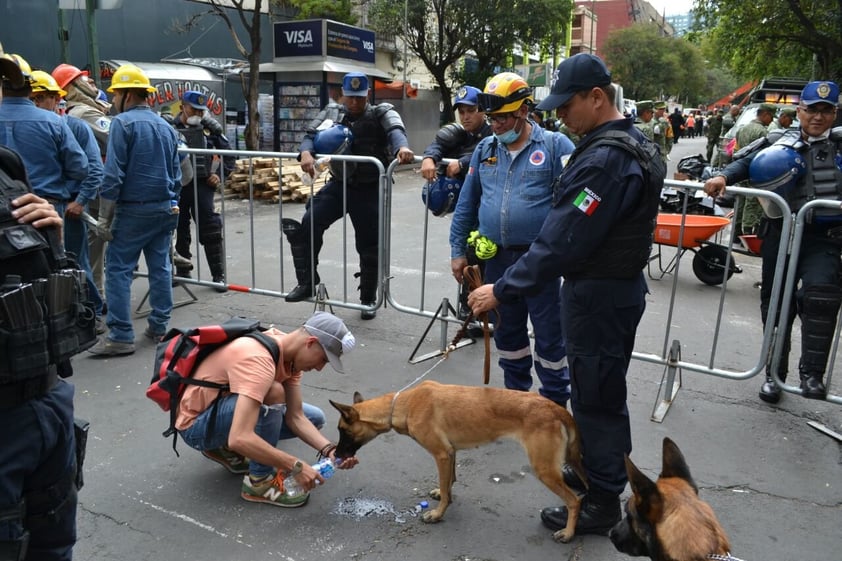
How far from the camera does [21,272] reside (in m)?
2.00

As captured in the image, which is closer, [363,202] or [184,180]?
[363,202]

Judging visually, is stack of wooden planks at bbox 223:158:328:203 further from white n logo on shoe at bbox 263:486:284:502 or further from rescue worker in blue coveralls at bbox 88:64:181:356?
Answer: white n logo on shoe at bbox 263:486:284:502

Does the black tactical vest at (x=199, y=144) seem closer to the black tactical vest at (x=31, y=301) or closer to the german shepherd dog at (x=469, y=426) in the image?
the german shepherd dog at (x=469, y=426)

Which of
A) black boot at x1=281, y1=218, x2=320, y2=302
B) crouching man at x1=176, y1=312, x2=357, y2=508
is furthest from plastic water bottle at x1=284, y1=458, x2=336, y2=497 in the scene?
black boot at x1=281, y1=218, x2=320, y2=302

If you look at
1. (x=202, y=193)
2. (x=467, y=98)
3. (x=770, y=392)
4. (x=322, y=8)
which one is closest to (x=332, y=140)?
(x=467, y=98)

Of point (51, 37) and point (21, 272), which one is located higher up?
point (51, 37)

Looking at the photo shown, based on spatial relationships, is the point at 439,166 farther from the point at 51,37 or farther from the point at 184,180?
the point at 51,37

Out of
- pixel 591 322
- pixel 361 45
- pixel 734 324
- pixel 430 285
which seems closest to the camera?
pixel 591 322

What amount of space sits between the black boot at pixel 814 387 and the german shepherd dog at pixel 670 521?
2.84 metres

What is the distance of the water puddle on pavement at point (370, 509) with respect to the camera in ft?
11.1

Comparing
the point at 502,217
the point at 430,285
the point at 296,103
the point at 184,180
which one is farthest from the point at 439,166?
the point at 296,103

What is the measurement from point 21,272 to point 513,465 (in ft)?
9.00

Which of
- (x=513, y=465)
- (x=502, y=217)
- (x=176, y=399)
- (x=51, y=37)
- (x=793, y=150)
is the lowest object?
(x=513, y=465)

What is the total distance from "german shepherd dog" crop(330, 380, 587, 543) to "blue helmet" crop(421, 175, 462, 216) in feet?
7.70
